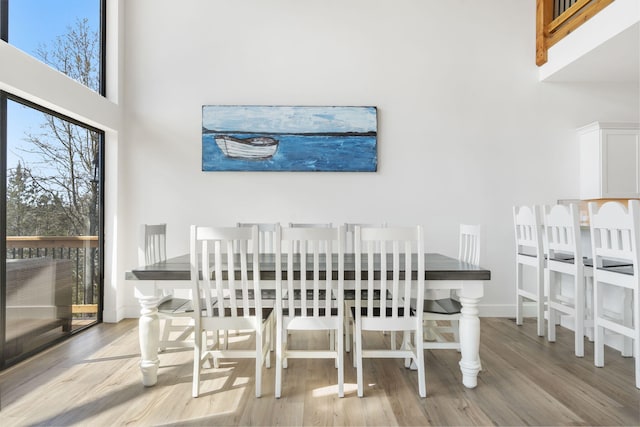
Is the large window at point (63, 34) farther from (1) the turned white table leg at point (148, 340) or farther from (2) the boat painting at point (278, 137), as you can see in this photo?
(1) the turned white table leg at point (148, 340)

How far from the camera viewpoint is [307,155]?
12.9 ft

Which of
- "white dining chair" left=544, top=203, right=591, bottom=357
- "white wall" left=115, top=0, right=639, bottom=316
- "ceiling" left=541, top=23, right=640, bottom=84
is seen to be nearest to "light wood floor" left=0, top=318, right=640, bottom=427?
"white dining chair" left=544, top=203, right=591, bottom=357

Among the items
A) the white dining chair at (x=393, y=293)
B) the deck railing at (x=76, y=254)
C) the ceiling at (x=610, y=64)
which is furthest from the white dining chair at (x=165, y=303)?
the ceiling at (x=610, y=64)

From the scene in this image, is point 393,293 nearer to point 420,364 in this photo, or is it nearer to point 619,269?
point 420,364

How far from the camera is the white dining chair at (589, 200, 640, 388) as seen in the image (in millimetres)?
2258

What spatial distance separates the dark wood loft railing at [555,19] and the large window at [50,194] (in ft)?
14.7

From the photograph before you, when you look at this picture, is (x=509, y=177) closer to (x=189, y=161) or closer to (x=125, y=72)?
(x=189, y=161)

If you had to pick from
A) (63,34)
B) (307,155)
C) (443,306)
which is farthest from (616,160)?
(63,34)

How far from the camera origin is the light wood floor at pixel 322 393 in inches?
75.6

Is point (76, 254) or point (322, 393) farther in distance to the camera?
point (76, 254)

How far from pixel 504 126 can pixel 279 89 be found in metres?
2.41

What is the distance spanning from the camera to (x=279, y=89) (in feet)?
13.0

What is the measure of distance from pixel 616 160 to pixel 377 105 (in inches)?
96.4

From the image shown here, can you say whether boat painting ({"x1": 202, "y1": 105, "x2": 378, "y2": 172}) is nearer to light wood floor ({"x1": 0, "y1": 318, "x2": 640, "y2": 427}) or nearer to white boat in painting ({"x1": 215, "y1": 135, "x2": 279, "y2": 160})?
white boat in painting ({"x1": 215, "y1": 135, "x2": 279, "y2": 160})
